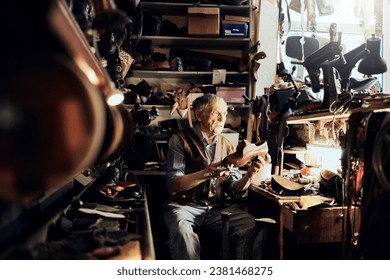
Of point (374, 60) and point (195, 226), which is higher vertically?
point (374, 60)

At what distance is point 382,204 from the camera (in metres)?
1.17

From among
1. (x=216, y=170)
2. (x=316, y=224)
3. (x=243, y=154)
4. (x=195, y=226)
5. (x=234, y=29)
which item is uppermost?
(x=234, y=29)

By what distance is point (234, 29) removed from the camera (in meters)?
3.27

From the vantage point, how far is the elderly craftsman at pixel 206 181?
215 cm

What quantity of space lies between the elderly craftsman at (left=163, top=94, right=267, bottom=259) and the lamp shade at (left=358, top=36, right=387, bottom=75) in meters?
0.77

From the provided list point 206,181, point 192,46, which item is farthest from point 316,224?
point 192,46

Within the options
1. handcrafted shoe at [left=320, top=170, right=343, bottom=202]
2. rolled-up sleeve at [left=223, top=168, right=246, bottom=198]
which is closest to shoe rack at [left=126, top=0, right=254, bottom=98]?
rolled-up sleeve at [left=223, top=168, right=246, bottom=198]

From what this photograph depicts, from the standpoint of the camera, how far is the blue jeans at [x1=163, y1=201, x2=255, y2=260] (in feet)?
6.43

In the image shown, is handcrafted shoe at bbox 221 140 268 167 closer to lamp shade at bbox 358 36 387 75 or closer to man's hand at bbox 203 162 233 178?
man's hand at bbox 203 162 233 178

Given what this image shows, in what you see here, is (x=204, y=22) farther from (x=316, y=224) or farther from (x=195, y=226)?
(x=316, y=224)

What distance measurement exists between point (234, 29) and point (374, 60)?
1770 millimetres

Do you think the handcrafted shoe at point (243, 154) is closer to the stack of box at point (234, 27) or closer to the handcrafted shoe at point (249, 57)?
the handcrafted shoe at point (249, 57)
